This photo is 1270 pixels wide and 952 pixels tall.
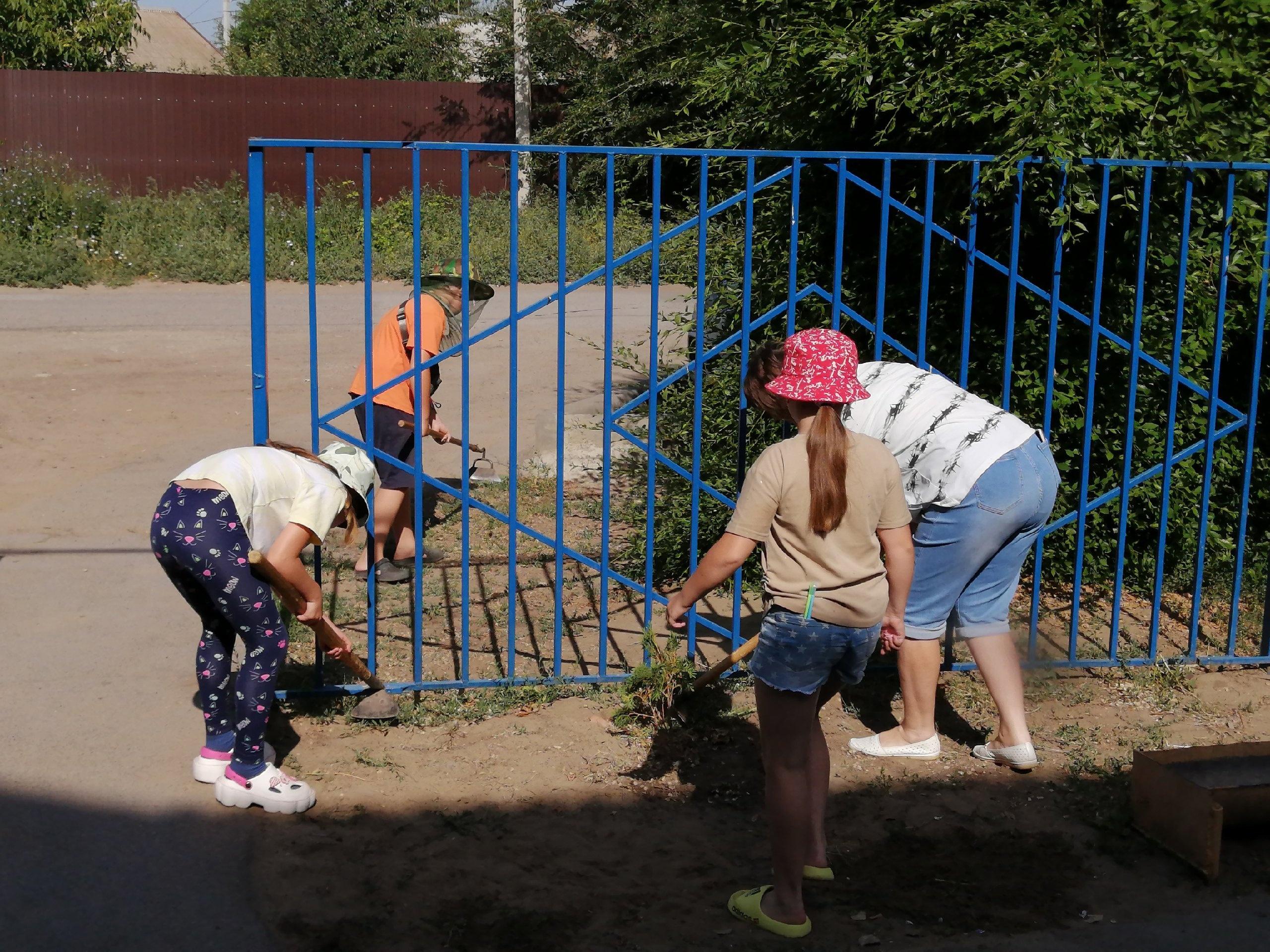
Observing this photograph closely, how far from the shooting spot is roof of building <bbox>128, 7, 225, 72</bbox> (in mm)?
37156

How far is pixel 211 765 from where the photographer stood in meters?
3.93

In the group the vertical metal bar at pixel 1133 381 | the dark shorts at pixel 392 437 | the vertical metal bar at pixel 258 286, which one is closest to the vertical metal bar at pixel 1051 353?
the vertical metal bar at pixel 1133 381

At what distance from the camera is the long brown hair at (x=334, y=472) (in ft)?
12.6

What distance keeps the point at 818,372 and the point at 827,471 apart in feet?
0.85

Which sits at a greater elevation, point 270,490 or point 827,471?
point 827,471

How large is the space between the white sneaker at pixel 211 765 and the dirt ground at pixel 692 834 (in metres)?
0.21

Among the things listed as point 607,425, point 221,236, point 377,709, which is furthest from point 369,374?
point 221,236

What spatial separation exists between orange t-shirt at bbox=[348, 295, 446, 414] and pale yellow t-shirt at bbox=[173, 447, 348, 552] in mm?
1967

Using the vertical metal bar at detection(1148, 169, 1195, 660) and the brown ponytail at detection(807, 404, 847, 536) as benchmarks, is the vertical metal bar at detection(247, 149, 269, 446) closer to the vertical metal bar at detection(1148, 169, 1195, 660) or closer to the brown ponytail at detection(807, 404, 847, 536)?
the brown ponytail at detection(807, 404, 847, 536)

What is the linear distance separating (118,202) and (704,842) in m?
15.6

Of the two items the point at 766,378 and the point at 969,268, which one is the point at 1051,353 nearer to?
the point at 969,268

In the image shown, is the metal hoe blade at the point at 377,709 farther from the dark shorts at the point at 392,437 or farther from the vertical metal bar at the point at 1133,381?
the vertical metal bar at the point at 1133,381

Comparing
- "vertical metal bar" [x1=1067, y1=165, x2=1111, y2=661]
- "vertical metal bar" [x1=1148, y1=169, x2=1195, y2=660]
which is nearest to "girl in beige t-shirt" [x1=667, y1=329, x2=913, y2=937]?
"vertical metal bar" [x1=1067, y1=165, x2=1111, y2=661]

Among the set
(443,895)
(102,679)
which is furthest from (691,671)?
(102,679)
